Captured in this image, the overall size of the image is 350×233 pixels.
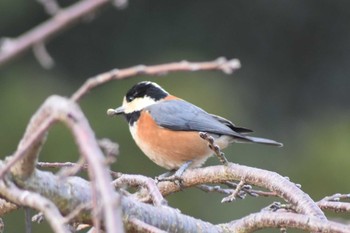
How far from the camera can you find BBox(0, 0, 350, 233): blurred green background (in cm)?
754

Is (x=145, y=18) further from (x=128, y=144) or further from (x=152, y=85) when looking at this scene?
(x=152, y=85)

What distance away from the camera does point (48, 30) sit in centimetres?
86

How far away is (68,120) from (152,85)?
265cm

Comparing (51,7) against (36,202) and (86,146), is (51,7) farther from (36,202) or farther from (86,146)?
(36,202)

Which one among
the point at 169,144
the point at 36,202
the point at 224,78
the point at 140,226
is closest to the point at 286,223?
the point at 140,226

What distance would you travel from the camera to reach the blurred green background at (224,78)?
297 inches

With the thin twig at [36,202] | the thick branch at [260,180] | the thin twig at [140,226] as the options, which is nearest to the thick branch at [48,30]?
the thin twig at [36,202]

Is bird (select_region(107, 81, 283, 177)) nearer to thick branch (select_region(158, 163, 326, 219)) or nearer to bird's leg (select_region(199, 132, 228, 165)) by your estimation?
thick branch (select_region(158, 163, 326, 219))

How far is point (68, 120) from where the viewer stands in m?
0.98

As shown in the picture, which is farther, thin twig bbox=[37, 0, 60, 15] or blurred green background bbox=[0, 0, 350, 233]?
blurred green background bbox=[0, 0, 350, 233]

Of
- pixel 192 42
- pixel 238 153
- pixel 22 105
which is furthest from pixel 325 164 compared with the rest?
pixel 192 42

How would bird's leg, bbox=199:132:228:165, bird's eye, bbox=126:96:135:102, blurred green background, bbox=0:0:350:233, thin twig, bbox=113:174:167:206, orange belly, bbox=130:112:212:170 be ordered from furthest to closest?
blurred green background, bbox=0:0:350:233 < bird's eye, bbox=126:96:135:102 < orange belly, bbox=130:112:212:170 < bird's leg, bbox=199:132:228:165 < thin twig, bbox=113:174:167:206

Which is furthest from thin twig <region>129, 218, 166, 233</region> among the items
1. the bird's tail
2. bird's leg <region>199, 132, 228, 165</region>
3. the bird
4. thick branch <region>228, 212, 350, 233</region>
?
the bird's tail

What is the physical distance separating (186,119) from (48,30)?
265cm
